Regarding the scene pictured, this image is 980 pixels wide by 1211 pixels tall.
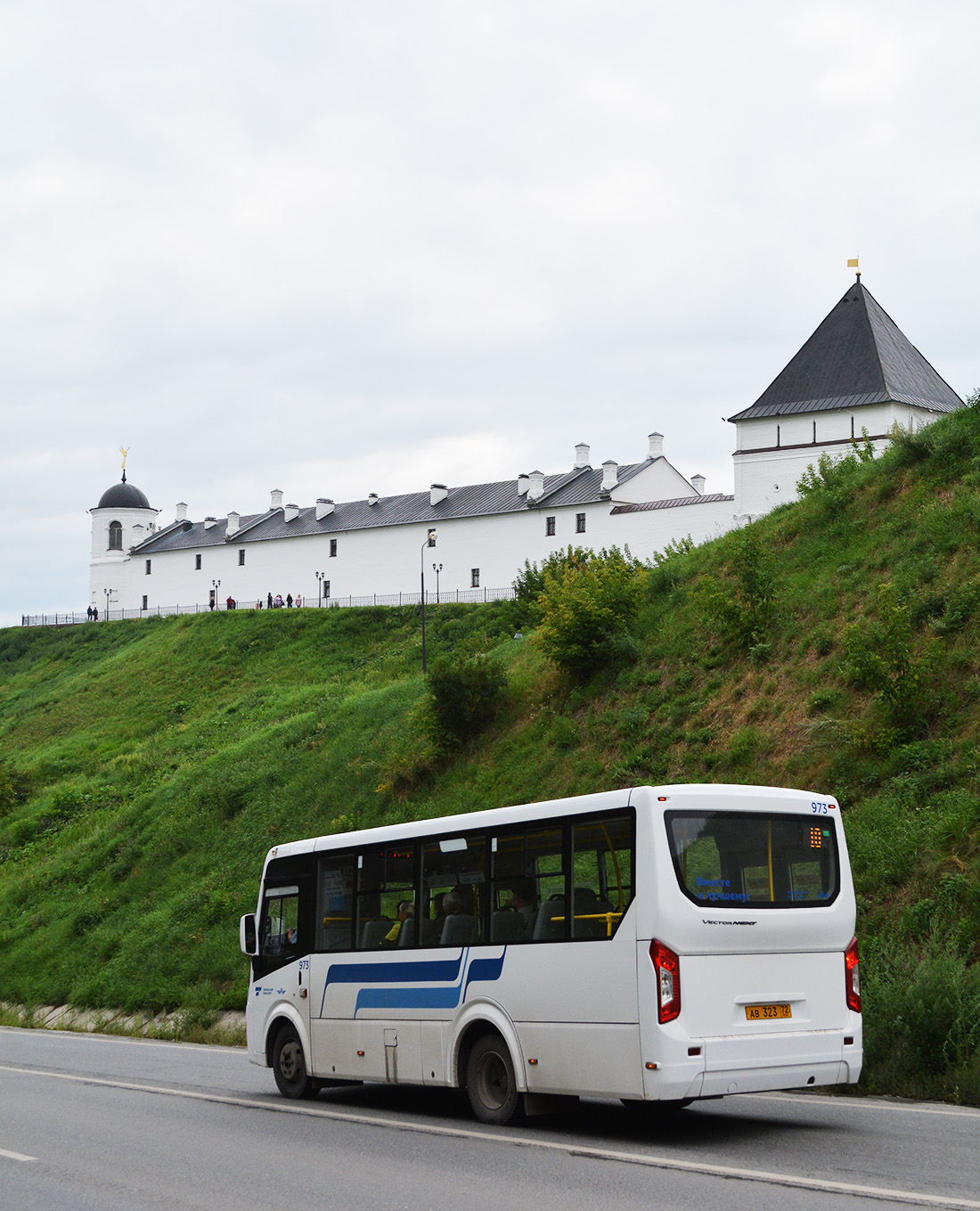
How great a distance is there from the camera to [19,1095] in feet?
50.2

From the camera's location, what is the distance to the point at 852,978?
35.2ft

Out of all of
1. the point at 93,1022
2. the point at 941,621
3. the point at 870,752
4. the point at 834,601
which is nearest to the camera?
the point at 870,752

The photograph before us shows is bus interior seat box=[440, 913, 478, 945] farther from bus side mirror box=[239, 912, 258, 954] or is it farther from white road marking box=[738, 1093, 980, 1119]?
bus side mirror box=[239, 912, 258, 954]

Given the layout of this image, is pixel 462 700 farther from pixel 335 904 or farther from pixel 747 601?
pixel 335 904

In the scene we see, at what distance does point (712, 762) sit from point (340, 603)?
70.8m

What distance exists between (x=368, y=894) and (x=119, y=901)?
927 inches

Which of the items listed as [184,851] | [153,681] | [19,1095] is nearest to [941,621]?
[19,1095]

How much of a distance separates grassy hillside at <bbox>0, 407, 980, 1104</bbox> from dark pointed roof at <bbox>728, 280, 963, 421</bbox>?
105 ft

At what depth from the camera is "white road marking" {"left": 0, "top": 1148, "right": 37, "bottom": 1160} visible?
10.6m

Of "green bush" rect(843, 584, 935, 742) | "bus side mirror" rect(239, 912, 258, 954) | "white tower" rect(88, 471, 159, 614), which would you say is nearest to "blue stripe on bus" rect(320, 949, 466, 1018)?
"bus side mirror" rect(239, 912, 258, 954)

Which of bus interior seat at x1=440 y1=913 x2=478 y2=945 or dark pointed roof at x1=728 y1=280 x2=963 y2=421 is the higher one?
dark pointed roof at x1=728 y1=280 x2=963 y2=421

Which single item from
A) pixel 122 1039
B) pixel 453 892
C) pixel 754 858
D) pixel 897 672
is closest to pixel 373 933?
pixel 453 892

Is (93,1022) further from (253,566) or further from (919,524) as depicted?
(253,566)

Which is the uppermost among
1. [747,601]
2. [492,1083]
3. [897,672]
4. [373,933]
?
[747,601]
